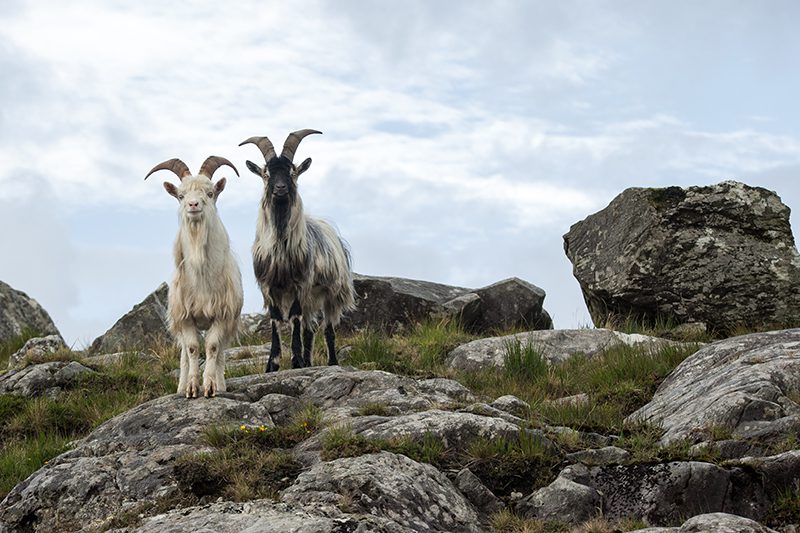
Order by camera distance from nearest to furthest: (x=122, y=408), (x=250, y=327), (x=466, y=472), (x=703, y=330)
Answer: (x=466, y=472) < (x=122, y=408) < (x=703, y=330) < (x=250, y=327)

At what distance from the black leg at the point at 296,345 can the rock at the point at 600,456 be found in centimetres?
487

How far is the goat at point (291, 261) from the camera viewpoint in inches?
523

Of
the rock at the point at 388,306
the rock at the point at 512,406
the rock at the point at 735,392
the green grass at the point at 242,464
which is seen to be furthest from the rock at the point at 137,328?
the rock at the point at 735,392

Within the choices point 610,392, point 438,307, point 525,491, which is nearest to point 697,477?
point 525,491

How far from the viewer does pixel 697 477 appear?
8203 mm

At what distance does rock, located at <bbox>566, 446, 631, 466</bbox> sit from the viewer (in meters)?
8.80

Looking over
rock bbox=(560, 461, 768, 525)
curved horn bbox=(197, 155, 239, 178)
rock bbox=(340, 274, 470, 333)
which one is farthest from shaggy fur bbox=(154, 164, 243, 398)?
rock bbox=(340, 274, 470, 333)

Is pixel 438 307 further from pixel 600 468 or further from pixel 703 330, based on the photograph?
pixel 600 468

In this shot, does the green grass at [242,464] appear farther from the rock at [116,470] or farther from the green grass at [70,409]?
the green grass at [70,409]

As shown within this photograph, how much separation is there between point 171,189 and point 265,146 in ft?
9.19

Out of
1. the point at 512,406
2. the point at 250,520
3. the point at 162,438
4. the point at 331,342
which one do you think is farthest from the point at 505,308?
the point at 250,520

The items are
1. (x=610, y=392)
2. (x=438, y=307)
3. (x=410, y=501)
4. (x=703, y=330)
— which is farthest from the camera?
(x=438, y=307)

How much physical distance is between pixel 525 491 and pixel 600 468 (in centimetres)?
61

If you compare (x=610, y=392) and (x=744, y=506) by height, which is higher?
(x=610, y=392)
